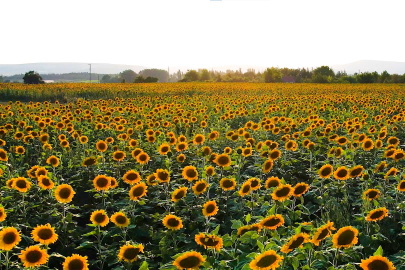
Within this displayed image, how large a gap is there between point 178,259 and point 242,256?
1.78 feet

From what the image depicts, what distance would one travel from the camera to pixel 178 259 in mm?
2338

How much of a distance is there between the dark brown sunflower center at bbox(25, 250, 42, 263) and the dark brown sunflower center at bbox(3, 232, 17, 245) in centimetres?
24

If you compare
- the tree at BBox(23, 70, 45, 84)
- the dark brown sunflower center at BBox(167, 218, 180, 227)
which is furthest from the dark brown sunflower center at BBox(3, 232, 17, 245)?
the tree at BBox(23, 70, 45, 84)

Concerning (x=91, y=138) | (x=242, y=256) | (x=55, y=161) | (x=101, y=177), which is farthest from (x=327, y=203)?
(x=91, y=138)

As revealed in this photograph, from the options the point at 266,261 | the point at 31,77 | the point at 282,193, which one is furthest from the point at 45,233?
the point at 31,77

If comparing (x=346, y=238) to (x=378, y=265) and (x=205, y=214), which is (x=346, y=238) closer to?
(x=378, y=265)

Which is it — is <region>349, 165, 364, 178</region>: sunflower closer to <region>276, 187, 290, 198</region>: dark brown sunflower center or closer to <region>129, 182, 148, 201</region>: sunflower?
<region>276, 187, 290, 198</region>: dark brown sunflower center

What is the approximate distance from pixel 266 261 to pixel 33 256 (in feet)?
5.70

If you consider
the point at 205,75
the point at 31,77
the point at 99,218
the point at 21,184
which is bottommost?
the point at 99,218

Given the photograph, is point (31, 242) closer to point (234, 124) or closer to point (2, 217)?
point (2, 217)

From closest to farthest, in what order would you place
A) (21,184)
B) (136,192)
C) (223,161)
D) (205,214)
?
(205,214) → (136,192) → (21,184) → (223,161)

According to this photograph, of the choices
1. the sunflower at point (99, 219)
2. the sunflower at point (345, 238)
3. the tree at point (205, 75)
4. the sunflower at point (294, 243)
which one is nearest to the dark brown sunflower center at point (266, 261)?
the sunflower at point (294, 243)

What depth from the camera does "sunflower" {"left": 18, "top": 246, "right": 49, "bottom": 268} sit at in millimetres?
2543

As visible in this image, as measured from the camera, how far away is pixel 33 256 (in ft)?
8.48
